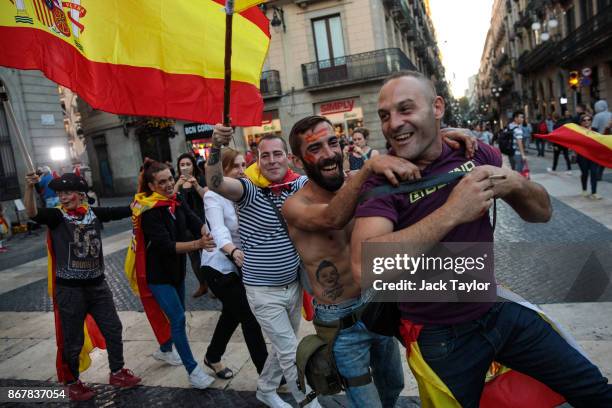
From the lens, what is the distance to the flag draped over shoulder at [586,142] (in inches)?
127

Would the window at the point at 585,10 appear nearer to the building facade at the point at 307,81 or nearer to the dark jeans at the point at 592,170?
the building facade at the point at 307,81

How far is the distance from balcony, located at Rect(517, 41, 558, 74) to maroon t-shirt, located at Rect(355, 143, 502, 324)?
31.9m

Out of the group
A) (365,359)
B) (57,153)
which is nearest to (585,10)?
(57,153)

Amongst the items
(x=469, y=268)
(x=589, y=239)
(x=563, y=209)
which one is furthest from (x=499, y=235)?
(x=469, y=268)

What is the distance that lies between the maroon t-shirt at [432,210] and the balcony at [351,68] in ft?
67.5

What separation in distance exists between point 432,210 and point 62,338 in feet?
10.9

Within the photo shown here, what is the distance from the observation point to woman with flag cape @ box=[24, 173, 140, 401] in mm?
3693

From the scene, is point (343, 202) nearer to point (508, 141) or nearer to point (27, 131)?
point (508, 141)

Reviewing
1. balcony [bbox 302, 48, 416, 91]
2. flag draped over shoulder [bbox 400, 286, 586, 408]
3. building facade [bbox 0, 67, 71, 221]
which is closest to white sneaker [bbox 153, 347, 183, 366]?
flag draped over shoulder [bbox 400, 286, 586, 408]

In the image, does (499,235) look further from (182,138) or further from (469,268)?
(182,138)

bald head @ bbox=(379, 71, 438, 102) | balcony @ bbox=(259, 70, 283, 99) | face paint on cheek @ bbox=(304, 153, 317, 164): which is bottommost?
face paint on cheek @ bbox=(304, 153, 317, 164)

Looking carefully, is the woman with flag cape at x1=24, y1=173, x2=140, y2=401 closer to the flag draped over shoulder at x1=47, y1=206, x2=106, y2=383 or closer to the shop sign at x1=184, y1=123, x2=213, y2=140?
the flag draped over shoulder at x1=47, y1=206, x2=106, y2=383

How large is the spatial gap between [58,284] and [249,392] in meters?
1.75

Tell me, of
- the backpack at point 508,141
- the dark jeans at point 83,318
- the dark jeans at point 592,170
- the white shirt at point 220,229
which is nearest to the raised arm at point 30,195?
the dark jeans at point 83,318
